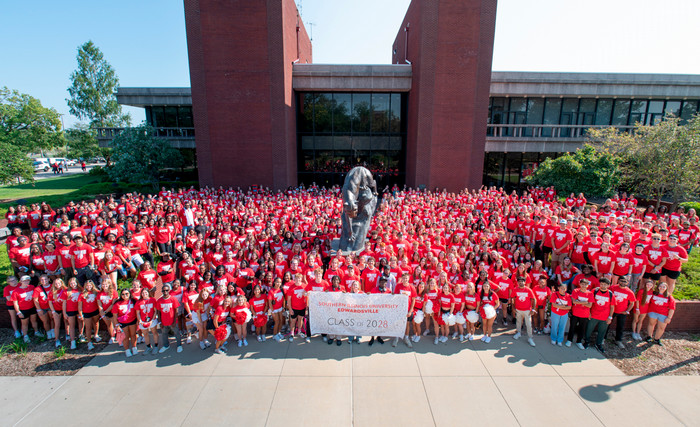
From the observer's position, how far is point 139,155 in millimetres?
21453

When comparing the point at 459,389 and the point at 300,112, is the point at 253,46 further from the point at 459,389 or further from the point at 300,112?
the point at 459,389

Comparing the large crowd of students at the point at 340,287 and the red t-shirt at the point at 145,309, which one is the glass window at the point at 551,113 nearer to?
the large crowd of students at the point at 340,287

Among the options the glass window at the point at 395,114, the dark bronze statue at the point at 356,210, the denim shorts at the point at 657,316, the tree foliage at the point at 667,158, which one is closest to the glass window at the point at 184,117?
the glass window at the point at 395,114

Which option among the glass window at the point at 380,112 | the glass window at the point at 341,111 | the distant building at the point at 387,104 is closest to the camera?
the distant building at the point at 387,104

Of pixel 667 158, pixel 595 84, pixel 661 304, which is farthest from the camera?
pixel 595 84

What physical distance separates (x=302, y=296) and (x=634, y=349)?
730cm

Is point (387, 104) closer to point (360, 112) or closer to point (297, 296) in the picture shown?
point (360, 112)

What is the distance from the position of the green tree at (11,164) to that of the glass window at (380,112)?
2225 centimetres

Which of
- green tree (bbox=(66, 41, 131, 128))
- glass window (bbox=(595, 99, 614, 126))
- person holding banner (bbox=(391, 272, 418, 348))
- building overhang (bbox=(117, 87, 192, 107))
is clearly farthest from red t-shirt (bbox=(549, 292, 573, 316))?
green tree (bbox=(66, 41, 131, 128))

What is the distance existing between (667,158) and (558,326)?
44.8 ft

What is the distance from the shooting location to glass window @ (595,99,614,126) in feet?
81.4

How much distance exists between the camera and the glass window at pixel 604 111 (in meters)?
24.8

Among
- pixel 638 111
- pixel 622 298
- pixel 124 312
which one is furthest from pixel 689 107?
pixel 124 312

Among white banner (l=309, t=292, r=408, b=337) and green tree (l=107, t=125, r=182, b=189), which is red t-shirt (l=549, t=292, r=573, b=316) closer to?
white banner (l=309, t=292, r=408, b=337)
